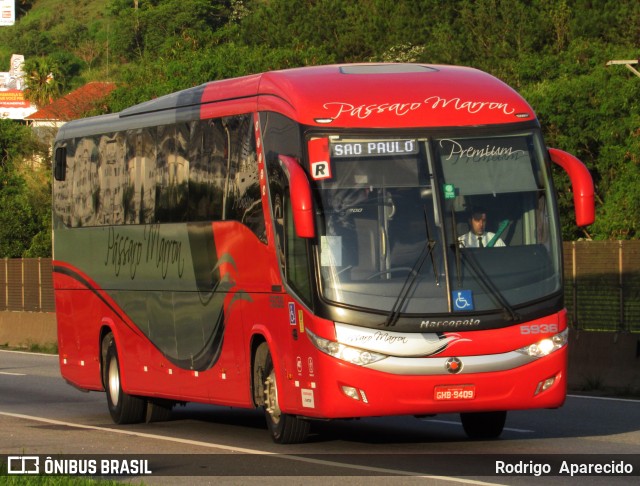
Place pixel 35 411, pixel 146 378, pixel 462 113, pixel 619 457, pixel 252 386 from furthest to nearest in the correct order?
pixel 35 411, pixel 146 378, pixel 252 386, pixel 462 113, pixel 619 457

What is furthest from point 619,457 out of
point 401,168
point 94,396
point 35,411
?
point 94,396

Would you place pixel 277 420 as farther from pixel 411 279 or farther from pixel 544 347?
pixel 544 347

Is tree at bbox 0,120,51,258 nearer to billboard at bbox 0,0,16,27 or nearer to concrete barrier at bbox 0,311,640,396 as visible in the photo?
concrete barrier at bbox 0,311,640,396

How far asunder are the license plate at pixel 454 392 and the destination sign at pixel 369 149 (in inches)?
86.2

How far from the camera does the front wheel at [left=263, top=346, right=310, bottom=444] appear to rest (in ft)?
49.3

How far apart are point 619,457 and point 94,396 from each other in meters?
12.4

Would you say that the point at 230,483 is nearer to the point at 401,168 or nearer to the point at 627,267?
the point at 401,168

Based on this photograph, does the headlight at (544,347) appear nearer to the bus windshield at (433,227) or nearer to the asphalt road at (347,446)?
the bus windshield at (433,227)

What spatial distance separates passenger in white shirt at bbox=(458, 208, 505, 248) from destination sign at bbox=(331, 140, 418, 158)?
0.82 metres

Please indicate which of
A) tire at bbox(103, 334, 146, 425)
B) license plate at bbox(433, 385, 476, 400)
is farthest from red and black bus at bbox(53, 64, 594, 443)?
tire at bbox(103, 334, 146, 425)

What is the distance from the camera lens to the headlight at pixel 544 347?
46.1ft

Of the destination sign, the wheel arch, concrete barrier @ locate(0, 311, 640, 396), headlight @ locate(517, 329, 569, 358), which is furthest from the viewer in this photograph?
concrete barrier @ locate(0, 311, 640, 396)

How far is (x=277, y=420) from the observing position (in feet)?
49.8

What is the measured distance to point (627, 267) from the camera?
78.9 feet
